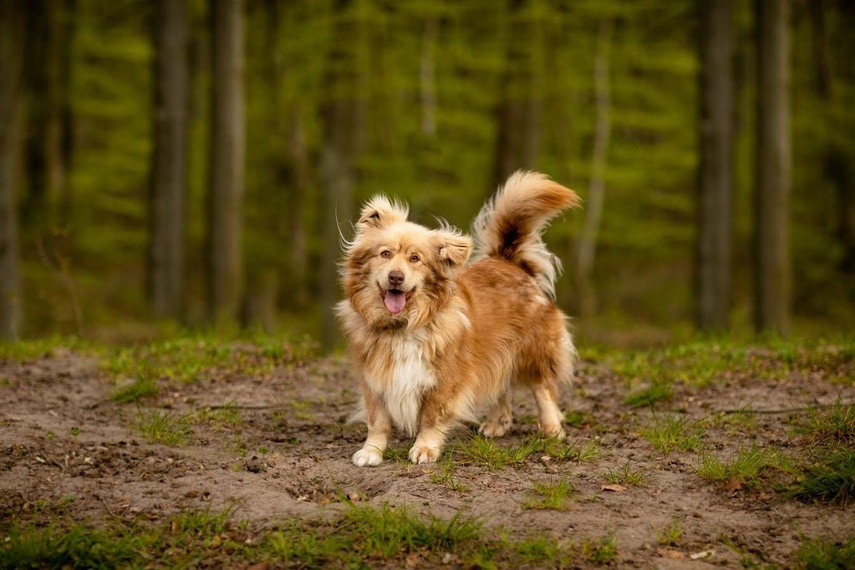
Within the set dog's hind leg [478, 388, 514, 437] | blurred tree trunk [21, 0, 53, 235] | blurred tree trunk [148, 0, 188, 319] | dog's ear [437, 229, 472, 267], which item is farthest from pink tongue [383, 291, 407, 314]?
blurred tree trunk [21, 0, 53, 235]

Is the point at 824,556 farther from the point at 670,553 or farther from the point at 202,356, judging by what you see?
the point at 202,356

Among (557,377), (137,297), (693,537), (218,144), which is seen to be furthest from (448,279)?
(137,297)

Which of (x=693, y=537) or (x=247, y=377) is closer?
(x=693, y=537)

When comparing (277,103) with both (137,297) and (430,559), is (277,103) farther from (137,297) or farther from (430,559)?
(430,559)

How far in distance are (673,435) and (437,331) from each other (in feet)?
5.71

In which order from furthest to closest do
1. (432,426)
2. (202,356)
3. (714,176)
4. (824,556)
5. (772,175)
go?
(714,176)
(772,175)
(202,356)
(432,426)
(824,556)

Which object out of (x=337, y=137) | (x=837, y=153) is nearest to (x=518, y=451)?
(x=337, y=137)

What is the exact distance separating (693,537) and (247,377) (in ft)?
15.2

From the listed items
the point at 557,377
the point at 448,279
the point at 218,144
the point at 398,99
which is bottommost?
the point at 557,377

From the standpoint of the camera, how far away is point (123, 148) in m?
20.0

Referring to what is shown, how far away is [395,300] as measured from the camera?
586 centimetres

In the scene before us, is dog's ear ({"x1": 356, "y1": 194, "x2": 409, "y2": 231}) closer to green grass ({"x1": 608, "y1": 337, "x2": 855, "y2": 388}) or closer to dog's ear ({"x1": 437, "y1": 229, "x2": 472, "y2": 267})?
dog's ear ({"x1": 437, "y1": 229, "x2": 472, "y2": 267})

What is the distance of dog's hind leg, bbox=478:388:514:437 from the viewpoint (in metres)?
6.67

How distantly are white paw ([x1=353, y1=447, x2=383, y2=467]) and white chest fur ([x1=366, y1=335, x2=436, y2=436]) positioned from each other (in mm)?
277
